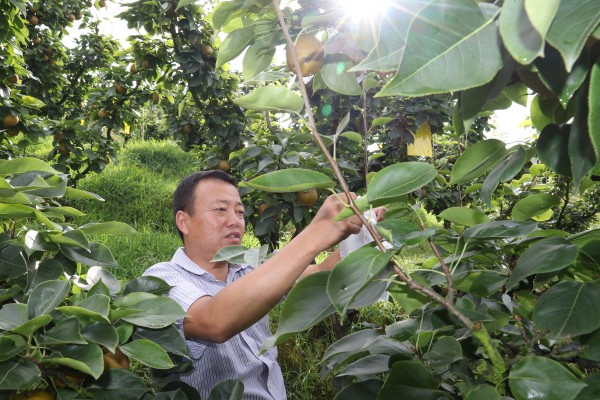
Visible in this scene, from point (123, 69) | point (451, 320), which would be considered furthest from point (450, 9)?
point (123, 69)

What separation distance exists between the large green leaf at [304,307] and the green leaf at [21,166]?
62 cm

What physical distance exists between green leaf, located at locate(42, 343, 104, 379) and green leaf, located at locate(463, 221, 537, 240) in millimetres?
507

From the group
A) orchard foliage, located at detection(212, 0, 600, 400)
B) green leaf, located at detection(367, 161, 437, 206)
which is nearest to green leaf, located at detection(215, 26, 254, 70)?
orchard foliage, located at detection(212, 0, 600, 400)

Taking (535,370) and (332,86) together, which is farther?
(332,86)

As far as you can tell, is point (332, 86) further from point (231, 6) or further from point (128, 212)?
point (128, 212)

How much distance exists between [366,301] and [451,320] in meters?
0.19

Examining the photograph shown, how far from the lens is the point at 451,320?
68cm

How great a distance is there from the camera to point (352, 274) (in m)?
0.49

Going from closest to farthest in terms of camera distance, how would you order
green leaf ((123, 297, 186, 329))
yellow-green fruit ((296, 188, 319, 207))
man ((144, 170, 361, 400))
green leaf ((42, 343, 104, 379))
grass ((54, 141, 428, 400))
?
green leaf ((42, 343, 104, 379)) → green leaf ((123, 297, 186, 329)) → man ((144, 170, 361, 400)) → yellow-green fruit ((296, 188, 319, 207)) → grass ((54, 141, 428, 400))

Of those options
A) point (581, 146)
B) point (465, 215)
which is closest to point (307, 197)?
point (465, 215)

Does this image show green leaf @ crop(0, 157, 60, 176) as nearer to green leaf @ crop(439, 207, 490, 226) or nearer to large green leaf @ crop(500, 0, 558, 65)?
green leaf @ crop(439, 207, 490, 226)

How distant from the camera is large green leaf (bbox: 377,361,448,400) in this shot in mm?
543

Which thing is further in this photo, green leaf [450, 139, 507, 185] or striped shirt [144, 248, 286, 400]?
striped shirt [144, 248, 286, 400]

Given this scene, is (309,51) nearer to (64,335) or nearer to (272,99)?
(272,99)
